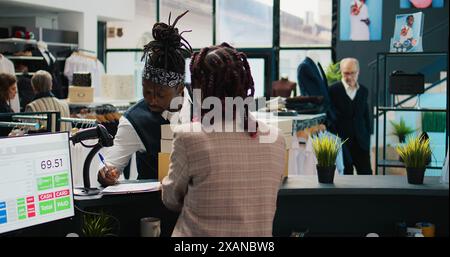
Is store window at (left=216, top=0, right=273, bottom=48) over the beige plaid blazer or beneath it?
over

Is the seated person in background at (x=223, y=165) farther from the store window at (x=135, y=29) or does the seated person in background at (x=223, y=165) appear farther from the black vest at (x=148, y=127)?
the store window at (x=135, y=29)

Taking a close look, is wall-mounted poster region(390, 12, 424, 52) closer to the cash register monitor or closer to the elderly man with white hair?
the elderly man with white hair

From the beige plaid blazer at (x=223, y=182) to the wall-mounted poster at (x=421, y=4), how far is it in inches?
339

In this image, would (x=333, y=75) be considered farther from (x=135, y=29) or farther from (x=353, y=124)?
(x=135, y=29)

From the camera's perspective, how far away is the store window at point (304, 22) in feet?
35.1

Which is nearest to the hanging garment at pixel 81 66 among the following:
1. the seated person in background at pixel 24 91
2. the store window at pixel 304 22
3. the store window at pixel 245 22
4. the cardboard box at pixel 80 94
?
the seated person in background at pixel 24 91

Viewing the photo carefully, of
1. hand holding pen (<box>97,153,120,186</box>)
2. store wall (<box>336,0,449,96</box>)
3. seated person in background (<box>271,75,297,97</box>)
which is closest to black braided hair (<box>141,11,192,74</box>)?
hand holding pen (<box>97,153,120,186</box>)

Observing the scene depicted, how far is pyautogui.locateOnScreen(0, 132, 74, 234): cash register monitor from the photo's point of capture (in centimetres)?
226

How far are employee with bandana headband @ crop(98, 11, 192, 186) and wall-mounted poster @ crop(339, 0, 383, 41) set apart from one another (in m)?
7.71

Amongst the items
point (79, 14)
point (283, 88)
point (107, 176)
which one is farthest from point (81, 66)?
point (107, 176)

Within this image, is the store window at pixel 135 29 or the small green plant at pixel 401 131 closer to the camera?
the small green plant at pixel 401 131

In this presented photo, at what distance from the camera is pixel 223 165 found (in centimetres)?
203

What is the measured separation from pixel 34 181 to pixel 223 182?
758 mm
